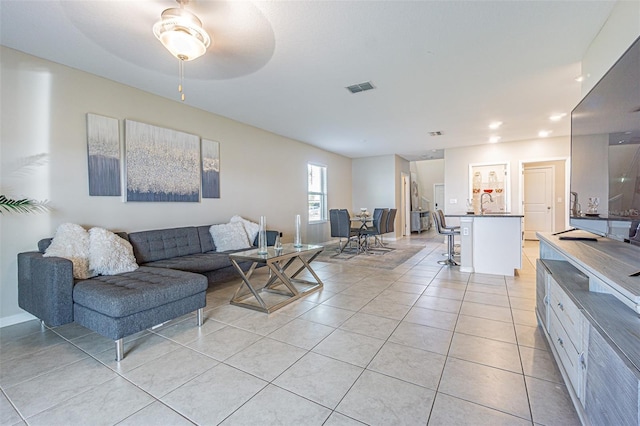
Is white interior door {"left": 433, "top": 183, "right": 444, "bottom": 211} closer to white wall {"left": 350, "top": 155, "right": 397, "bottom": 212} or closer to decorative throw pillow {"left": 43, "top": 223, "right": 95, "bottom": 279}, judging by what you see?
white wall {"left": 350, "top": 155, "right": 397, "bottom": 212}

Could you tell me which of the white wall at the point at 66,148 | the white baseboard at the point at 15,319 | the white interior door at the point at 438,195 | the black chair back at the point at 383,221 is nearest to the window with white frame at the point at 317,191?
the black chair back at the point at 383,221

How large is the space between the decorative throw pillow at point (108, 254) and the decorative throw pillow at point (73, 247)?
5cm

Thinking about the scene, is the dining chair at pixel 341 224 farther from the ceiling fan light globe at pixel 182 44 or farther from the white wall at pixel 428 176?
the white wall at pixel 428 176

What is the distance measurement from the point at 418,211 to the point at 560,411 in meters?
9.00

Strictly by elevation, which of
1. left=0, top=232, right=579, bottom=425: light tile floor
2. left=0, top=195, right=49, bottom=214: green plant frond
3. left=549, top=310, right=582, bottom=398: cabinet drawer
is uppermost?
left=0, top=195, right=49, bottom=214: green plant frond

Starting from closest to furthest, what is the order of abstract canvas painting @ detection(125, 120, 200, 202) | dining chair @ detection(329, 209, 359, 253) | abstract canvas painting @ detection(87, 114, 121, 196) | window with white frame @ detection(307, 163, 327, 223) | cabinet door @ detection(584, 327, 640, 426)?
cabinet door @ detection(584, 327, 640, 426) → abstract canvas painting @ detection(87, 114, 121, 196) → abstract canvas painting @ detection(125, 120, 200, 202) → dining chair @ detection(329, 209, 359, 253) → window with white frame @ detection(307, 163, 327, 223)

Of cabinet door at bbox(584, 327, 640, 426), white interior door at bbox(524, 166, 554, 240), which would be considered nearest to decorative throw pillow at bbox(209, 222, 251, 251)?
cabinet door at bbox(584, 327, 640, 426)

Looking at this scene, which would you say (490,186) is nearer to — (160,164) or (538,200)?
(538,200)

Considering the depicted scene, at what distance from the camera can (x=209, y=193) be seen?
4465mm

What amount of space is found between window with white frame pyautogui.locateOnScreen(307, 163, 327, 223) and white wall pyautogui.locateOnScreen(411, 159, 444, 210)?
576cm

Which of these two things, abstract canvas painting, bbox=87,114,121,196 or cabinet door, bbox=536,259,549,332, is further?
abstract canvas painting, bbox=87,114,121,196

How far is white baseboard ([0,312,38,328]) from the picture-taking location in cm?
258

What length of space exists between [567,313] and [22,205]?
435 centimetres

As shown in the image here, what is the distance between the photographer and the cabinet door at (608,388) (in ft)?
2.82
